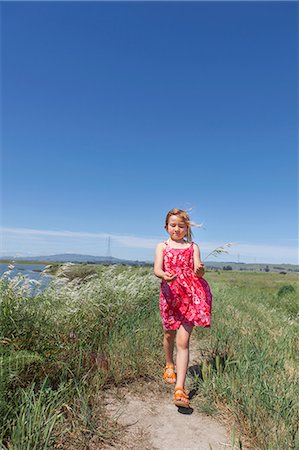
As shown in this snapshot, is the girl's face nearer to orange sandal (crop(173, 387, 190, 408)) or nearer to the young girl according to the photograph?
the young girl

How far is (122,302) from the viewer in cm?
586

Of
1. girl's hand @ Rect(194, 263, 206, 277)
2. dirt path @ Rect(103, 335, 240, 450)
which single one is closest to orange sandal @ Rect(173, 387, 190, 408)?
dirt path @ Rect(103, 335, 240, 450)

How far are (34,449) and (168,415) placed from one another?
4.42ft

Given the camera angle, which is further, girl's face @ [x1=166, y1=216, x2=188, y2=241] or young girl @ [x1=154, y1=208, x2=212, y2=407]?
girl's face @ [x1=166, y1=216, x2=188, y2=241]

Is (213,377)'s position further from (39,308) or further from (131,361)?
(39,308)

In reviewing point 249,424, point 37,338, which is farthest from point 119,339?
point 249,424

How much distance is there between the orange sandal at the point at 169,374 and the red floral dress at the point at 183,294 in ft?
1.51

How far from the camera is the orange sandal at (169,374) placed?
3.67 m

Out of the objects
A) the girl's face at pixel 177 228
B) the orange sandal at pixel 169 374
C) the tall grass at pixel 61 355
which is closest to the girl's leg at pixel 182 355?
the orange sandal at pixel 169 374

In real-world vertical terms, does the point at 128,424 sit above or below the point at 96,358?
below

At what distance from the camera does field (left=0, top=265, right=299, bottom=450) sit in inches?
94.5

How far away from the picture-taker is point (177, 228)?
3.93 meters

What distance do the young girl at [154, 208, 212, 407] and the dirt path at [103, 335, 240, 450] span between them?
0.37m

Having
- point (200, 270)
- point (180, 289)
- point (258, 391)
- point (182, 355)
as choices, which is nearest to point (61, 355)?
point (182, 355)
